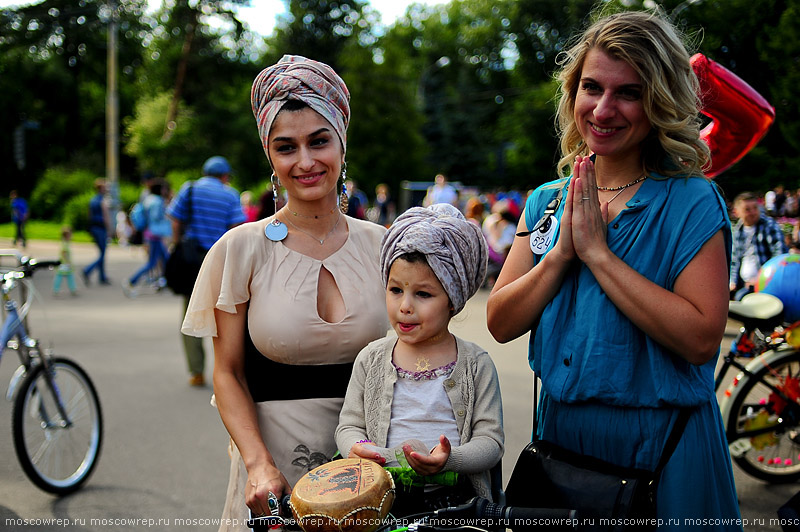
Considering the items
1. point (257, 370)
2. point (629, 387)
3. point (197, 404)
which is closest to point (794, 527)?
point (629, 387)

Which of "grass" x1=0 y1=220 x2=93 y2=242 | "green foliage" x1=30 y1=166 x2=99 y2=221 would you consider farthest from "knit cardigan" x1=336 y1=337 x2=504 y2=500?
"green foliage" x1=30 y1=166 x2=99 y2=221

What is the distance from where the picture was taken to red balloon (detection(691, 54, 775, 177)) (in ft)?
7.66

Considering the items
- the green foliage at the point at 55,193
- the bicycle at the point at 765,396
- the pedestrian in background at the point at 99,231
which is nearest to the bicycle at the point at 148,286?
the pedestrian in background at the point at 99,231

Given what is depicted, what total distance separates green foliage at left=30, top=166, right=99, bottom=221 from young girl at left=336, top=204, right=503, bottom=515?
1469 inches

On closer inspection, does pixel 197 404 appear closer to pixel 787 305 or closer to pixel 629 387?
pixel 787 305

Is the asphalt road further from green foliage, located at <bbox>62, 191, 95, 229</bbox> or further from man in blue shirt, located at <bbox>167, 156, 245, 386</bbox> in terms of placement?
green foliage, located at <bbox>62, 191, 95, 229</bbox>

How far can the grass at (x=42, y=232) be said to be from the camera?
28862 mm

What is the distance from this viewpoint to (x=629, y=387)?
179cm

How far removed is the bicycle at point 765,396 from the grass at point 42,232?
26.5 meters

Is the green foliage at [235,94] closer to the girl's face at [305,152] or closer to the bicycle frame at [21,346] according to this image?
the bicycle frame at [21,346]

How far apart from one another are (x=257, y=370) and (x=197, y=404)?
181 inches

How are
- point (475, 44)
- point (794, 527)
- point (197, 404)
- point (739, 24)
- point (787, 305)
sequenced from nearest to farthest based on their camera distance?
point (794, 527) → point (739, 24) → point (787, 305) → point (197, 404) → point (475, 44)

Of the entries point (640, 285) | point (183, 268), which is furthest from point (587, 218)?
point (183, 268)

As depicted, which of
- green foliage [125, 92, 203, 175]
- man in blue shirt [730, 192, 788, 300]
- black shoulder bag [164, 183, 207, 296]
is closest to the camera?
black shoulder bag [164, 183, 207, 296]
